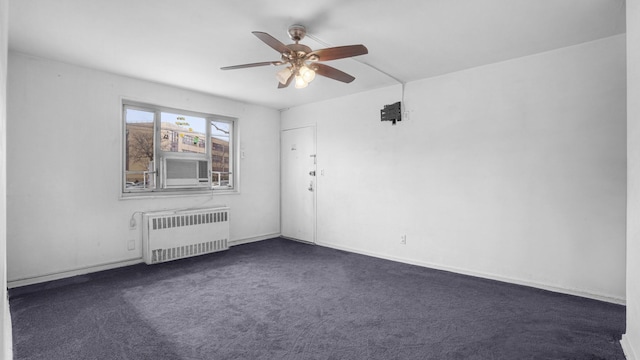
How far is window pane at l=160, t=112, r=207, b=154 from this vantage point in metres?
4.44

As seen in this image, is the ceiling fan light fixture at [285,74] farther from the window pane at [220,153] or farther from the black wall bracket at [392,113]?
the window pane at [220,153]

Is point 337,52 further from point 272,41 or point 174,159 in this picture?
point 174,159

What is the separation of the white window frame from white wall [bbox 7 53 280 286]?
0.41 feet

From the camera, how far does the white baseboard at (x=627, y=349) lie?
1.89 meters

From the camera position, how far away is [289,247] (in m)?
5.00

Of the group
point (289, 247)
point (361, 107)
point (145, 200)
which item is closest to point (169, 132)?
point (145, 200)

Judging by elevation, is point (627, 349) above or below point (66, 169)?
below

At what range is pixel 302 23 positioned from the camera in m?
2.59

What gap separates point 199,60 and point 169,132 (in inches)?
60.6

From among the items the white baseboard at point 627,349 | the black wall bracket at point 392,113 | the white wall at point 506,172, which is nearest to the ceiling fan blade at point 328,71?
the black wall bracket at point 392,113

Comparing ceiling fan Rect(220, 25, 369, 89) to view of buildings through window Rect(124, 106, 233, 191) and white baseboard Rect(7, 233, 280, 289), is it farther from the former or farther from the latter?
white baseboard Rect(7, 233, 280, 289)

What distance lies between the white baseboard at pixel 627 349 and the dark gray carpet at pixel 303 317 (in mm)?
48

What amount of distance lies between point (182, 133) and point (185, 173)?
2.04 ft

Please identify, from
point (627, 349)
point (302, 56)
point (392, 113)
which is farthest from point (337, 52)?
point (627, 349)
